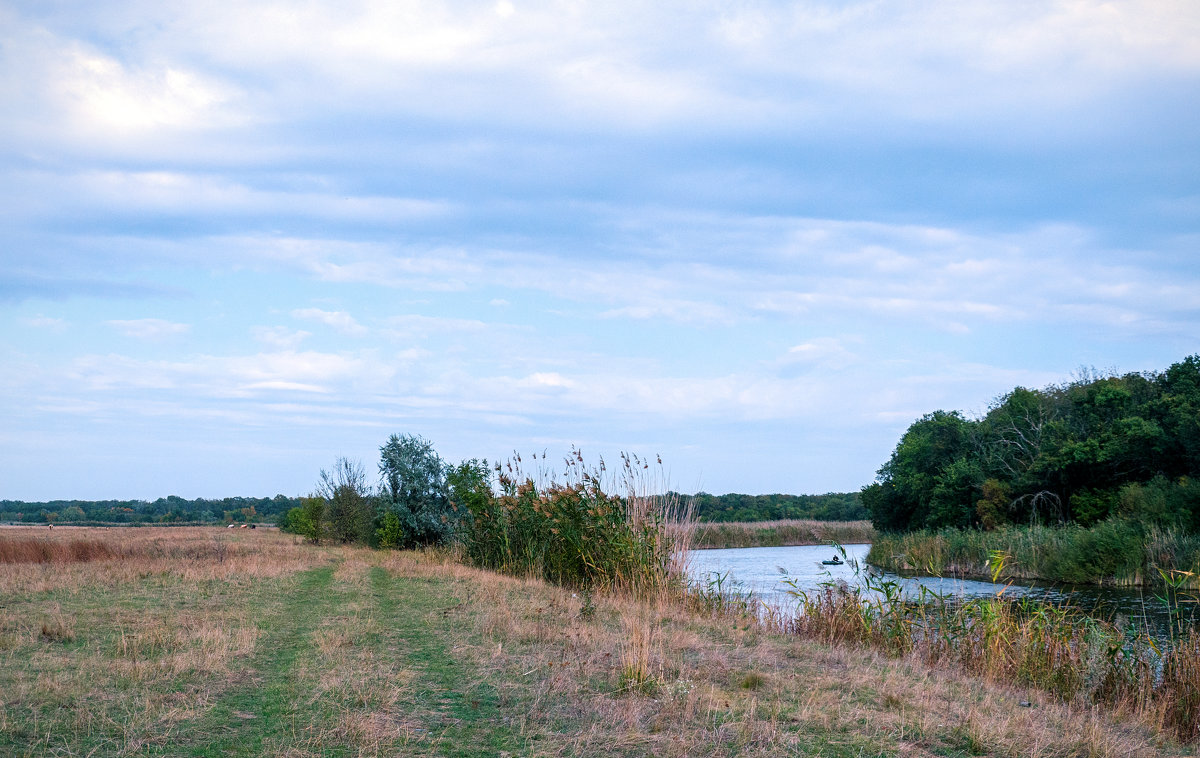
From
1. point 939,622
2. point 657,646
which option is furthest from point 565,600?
point 939,622

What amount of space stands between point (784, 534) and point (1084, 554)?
44.2 m

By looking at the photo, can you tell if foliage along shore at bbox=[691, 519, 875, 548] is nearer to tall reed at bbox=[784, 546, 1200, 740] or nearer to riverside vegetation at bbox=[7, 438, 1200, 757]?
riverside vegetation at bbox=[7, 438, 1200, 757]

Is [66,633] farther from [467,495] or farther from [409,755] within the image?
[467,495]

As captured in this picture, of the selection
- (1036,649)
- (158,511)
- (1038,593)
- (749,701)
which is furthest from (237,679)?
(158,511)

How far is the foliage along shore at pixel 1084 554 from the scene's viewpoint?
2700 cm

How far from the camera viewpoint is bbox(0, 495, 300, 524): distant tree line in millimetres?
95250

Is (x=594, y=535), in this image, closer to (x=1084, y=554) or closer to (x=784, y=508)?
(x=1084, y=554)

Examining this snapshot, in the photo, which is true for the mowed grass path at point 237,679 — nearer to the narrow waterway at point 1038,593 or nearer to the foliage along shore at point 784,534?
the narrow waterway at point 1038,593

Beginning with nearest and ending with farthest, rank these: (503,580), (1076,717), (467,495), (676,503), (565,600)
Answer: (1076,717) → (565,600) → (676,503) → (503,580) → (467,495)

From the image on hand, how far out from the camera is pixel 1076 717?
A: 683cm

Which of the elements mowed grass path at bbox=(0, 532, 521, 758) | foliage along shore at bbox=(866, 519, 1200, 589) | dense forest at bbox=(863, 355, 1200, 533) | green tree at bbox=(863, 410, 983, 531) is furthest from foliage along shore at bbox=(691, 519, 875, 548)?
mowed grass path at bbox=(0, 532, 521, 758)

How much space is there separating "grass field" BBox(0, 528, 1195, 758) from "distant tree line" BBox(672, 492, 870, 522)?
73.1 metres

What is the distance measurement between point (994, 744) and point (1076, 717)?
186cm

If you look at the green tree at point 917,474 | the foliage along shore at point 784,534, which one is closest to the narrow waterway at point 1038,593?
the green tree at point 917,474
